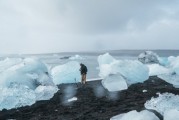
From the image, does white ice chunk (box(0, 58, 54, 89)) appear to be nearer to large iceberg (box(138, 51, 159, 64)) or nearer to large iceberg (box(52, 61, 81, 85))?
large iceberg (box(52, 61, 81, 85))

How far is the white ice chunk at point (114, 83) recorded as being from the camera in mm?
17469

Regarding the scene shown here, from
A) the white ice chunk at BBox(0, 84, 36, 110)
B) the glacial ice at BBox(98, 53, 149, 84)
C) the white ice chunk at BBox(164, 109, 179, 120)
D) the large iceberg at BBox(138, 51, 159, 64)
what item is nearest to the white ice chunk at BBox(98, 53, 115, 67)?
the glacial ice at BBox(98, 53, 149, 84)

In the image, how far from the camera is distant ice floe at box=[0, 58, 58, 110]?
1487 centimetres

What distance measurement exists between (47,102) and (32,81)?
2.67 metres

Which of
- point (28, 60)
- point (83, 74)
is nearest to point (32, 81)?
point (28, 60)

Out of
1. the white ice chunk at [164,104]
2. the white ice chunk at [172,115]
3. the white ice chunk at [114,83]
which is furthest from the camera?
the white ice chunk at [114,83]

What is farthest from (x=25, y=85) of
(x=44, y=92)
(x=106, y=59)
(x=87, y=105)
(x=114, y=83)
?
(x=106, y=59)

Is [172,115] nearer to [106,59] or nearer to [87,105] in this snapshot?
[87,105]

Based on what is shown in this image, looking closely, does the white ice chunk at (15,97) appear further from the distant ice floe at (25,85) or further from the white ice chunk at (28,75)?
the white ice chunk at (28,75)

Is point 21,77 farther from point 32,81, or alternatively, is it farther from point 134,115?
point 134,115

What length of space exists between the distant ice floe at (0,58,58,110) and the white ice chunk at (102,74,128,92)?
10.2ft

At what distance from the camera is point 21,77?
17.1 meters

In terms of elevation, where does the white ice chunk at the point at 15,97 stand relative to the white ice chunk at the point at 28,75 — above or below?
below

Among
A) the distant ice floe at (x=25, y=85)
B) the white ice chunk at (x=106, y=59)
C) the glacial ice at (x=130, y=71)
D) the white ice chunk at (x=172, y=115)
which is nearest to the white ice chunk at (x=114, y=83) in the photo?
the glacial ice at (x=130, y=71)
